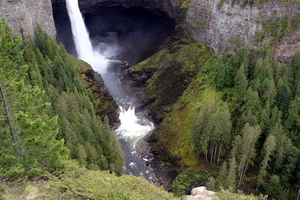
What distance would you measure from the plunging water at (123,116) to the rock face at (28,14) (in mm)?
16637

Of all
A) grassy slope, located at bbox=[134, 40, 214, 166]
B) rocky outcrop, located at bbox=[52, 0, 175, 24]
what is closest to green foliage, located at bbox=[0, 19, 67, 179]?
grassy slope, located at bbox=[134, 40, 214, 166]

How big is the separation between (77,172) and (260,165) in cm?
3029

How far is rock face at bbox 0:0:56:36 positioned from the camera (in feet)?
134

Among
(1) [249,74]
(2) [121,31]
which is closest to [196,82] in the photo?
(1) [249,74]

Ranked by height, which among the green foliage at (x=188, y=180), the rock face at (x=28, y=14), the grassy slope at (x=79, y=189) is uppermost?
the rock face at (x=28, y=14)

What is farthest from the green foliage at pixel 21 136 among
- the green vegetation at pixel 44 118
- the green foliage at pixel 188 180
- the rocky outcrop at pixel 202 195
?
the green foliage at pixel 188 180

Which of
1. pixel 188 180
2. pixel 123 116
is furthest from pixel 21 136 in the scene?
pixel 123 116

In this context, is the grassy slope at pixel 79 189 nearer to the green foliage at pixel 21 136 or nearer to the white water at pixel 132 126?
the green foliage at pixel 21 136

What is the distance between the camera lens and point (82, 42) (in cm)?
7225

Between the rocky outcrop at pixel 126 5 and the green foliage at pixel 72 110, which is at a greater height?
the rocky outcrop at pixel 126 5

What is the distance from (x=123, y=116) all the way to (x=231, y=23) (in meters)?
27.9

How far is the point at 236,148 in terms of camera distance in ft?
127

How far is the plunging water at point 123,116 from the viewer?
153 ft

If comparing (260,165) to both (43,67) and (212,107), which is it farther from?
(43,67)
